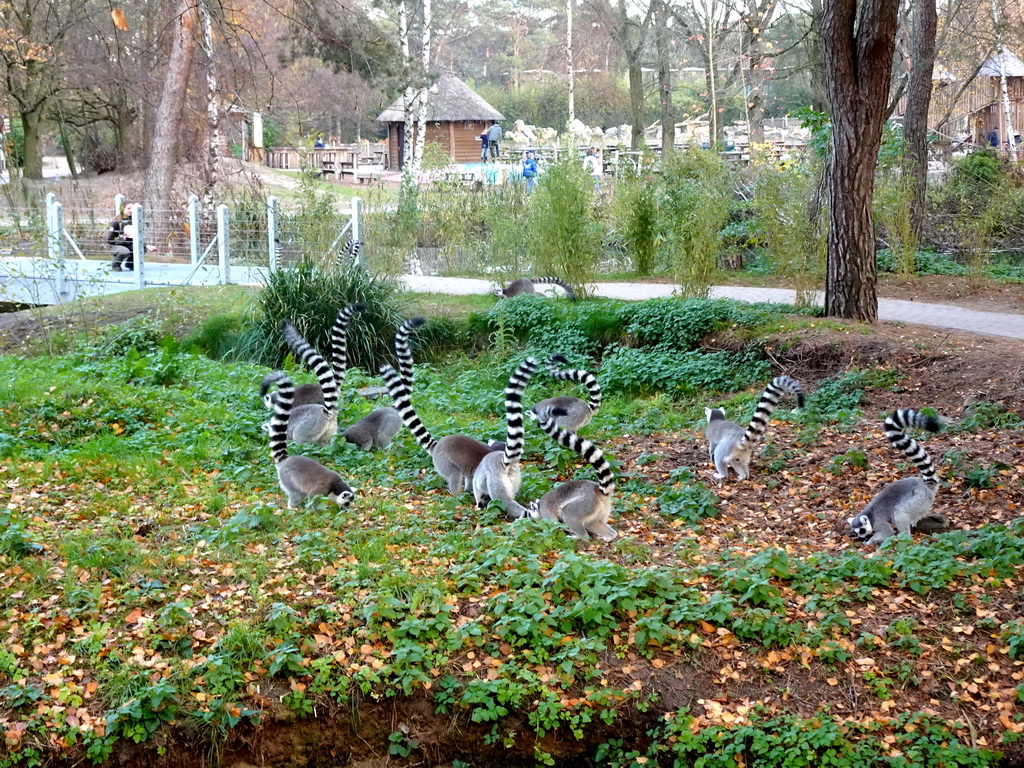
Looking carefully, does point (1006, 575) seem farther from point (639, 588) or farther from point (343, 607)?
point (343, 607)

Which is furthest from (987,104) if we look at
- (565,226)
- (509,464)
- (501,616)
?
(501,616)

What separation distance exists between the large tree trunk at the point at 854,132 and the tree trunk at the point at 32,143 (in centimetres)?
3189

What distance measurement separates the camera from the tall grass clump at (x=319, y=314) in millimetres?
14312

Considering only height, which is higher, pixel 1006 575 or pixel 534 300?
pixel 534 300

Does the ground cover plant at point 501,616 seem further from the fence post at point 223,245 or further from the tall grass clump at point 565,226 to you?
the fence post at point 223,245

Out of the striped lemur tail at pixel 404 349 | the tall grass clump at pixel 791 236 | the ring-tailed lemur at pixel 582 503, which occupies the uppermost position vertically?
the tall grass clump at pixel 791 236

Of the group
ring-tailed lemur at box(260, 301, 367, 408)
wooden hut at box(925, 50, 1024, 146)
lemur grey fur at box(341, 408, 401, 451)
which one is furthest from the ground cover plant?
wooden hut at box(925, 50, 1024, 146)

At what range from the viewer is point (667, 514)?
776cm

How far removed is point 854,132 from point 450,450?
7.85 meters

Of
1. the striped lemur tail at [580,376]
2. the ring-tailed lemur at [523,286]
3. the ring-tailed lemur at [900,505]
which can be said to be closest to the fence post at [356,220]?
the ring-tailed lemur at [523,286]

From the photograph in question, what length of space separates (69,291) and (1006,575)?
1715 centimetres

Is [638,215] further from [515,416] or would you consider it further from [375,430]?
[515,416]

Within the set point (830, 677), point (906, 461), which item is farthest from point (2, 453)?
point (906, 461)

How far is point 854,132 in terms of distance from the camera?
12836 millimetres
